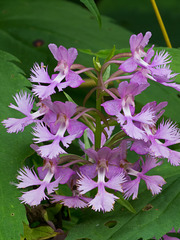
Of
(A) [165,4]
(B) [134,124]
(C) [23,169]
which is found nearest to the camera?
(B) [134,124]

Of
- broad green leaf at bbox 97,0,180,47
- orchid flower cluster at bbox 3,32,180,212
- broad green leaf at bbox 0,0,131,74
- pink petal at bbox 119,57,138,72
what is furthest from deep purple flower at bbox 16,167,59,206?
broad green leaf at bbox 97,0,180,47

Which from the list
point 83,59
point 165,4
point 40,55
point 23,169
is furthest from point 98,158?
point 165,4

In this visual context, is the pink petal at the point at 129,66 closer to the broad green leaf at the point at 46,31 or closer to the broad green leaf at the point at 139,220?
the broad green leaf at the point at 139,220

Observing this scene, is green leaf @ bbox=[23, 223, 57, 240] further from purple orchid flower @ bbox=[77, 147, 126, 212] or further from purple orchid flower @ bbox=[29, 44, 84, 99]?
purple orchid flower @ bbox=[29, 44, 84, 99]

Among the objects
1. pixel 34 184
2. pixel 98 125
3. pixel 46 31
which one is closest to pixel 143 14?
pixel 46 31

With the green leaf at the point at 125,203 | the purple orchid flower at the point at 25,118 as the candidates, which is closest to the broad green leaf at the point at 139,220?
the green leaf at the point at 125,203

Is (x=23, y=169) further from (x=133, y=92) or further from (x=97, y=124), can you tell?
(x=133, y=92)

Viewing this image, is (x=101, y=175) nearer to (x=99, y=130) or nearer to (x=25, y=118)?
(x=99, y=130)

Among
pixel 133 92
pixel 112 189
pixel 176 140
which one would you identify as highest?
pixel 133 92
